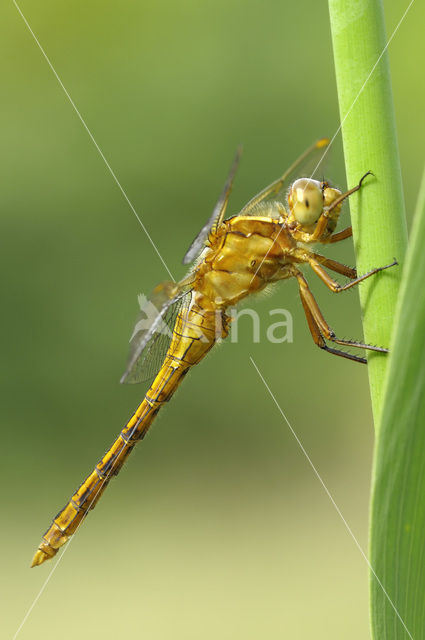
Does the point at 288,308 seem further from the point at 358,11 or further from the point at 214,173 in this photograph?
the point at 358,11

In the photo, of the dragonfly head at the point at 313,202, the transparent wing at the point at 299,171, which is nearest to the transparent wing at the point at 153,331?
the transparent wing at the point at 299,171

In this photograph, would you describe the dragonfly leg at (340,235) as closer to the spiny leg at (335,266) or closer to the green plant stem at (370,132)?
the spiny leg at (335,266)

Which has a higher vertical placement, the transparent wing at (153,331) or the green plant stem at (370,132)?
the green plant stem at (370,132)

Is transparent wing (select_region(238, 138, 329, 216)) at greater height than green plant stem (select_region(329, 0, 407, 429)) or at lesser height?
Answer: lesser

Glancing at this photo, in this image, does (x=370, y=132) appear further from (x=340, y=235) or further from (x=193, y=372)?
(x=193, y=372)

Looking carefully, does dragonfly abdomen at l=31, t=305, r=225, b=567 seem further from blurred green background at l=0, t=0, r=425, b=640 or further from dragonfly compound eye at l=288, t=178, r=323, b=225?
blurred green background at l=0, t=0, r=425, b=640

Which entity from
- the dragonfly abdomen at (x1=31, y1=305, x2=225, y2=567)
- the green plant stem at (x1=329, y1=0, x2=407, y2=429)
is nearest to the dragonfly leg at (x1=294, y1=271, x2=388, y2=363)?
the dragonfly abdomen at (x1=31, y1=305, x2=225, y2=567)
